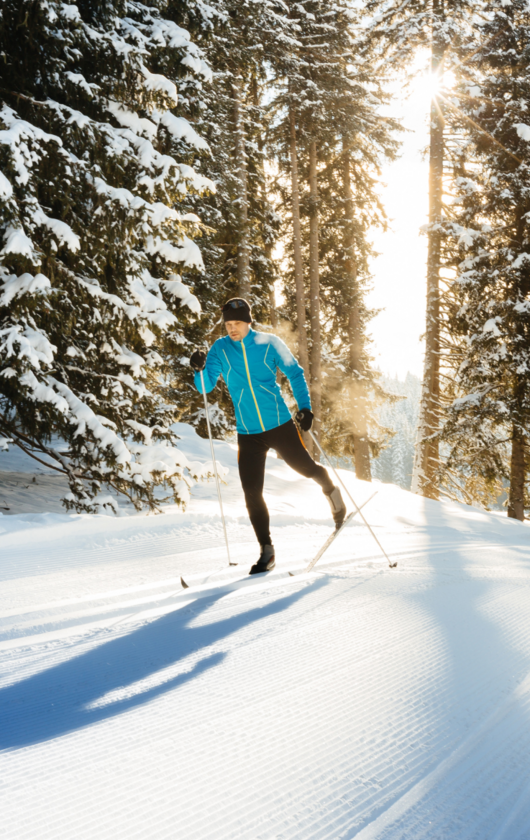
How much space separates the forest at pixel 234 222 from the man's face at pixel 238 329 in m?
2.14

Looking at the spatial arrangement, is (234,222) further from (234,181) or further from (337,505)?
(337,505)

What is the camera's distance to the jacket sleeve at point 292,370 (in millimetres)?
3672

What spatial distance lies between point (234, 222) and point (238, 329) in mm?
10569

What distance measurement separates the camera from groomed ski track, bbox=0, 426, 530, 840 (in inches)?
45.4

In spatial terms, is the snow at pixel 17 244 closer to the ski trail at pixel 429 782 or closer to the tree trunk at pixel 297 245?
the ski trail at pixel 429 782

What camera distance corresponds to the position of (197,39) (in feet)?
24.8

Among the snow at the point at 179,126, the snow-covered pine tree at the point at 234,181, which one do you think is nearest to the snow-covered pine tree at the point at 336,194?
the snow-covered pine tree at the point at 234,181

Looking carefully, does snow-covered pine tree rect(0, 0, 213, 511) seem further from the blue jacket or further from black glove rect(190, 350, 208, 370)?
the blue jacket

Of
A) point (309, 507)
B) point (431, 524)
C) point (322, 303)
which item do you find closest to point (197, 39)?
point (309, 507)

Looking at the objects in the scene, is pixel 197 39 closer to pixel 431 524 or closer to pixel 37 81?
pixel 37 81

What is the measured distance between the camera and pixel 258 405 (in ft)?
11.9

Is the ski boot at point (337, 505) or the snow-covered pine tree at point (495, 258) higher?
the snow-covered pine tree at point (495, 258)

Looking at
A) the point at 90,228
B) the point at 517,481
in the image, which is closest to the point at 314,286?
the point at 517,481

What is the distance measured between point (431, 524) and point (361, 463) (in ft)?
35.3
